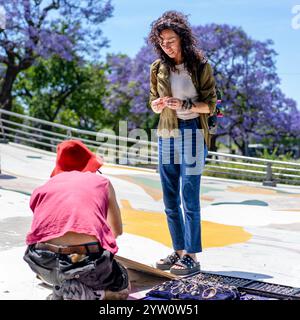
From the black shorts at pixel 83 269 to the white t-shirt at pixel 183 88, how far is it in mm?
1551

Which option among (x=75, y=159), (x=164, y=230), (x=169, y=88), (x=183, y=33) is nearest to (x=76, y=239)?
(x=75, y=159)

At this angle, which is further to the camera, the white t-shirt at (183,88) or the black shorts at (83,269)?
the white t-shirt at (183,88)

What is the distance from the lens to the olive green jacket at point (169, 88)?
4.79 meters

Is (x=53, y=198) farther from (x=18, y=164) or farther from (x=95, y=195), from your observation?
(x=18, y=164)

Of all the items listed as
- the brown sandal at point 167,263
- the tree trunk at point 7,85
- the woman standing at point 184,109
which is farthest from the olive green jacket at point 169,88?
the tree trunk at point 7,85

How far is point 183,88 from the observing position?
485 cm

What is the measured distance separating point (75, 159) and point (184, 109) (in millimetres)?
1194

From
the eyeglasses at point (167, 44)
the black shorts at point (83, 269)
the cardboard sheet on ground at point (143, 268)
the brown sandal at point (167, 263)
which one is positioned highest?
the eyeglasses at point (167, 44)

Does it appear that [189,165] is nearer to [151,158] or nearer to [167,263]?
[167,263]

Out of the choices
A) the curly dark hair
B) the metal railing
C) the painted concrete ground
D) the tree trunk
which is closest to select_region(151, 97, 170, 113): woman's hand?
the curly dark hair

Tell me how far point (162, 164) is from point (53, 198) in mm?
1449

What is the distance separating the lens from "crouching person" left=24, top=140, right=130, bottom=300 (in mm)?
3609

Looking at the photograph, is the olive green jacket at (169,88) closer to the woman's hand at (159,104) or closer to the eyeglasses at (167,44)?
the woman's hand at (159,104)
